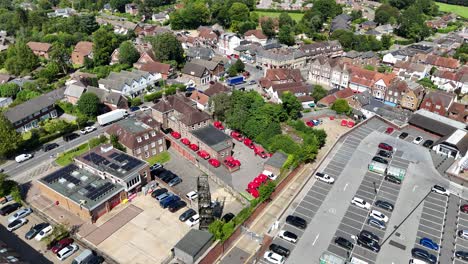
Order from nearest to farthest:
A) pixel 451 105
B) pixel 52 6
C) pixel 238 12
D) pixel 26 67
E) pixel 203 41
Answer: pixel 451 105, pixel 26 67, pixel 203 41, pixel 238 12, pixel 52 6

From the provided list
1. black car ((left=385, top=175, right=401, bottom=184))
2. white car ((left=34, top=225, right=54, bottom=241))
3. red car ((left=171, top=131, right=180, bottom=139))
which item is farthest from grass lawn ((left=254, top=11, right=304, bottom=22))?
white car ((left=34, top=225, right=54, bottom=241))

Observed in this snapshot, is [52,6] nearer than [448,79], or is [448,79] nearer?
[448,79]

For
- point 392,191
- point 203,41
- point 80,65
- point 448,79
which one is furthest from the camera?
point 203,41

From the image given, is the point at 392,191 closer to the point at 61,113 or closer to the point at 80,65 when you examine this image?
the point at 61,113

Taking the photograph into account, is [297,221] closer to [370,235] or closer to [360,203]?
[370,235]

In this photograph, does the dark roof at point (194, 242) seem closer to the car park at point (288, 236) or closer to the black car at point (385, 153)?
the car park at point (288, 236)

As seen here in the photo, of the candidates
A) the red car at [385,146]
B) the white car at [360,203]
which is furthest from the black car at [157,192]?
the red car at [385,146]

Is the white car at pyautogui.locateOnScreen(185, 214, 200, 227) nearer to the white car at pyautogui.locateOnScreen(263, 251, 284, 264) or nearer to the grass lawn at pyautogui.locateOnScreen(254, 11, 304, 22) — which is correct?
the white car at pyautogui.locateOnScreen(263, 251, 284, 264)

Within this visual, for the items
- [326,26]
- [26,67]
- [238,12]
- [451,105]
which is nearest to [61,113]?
[26,67]
